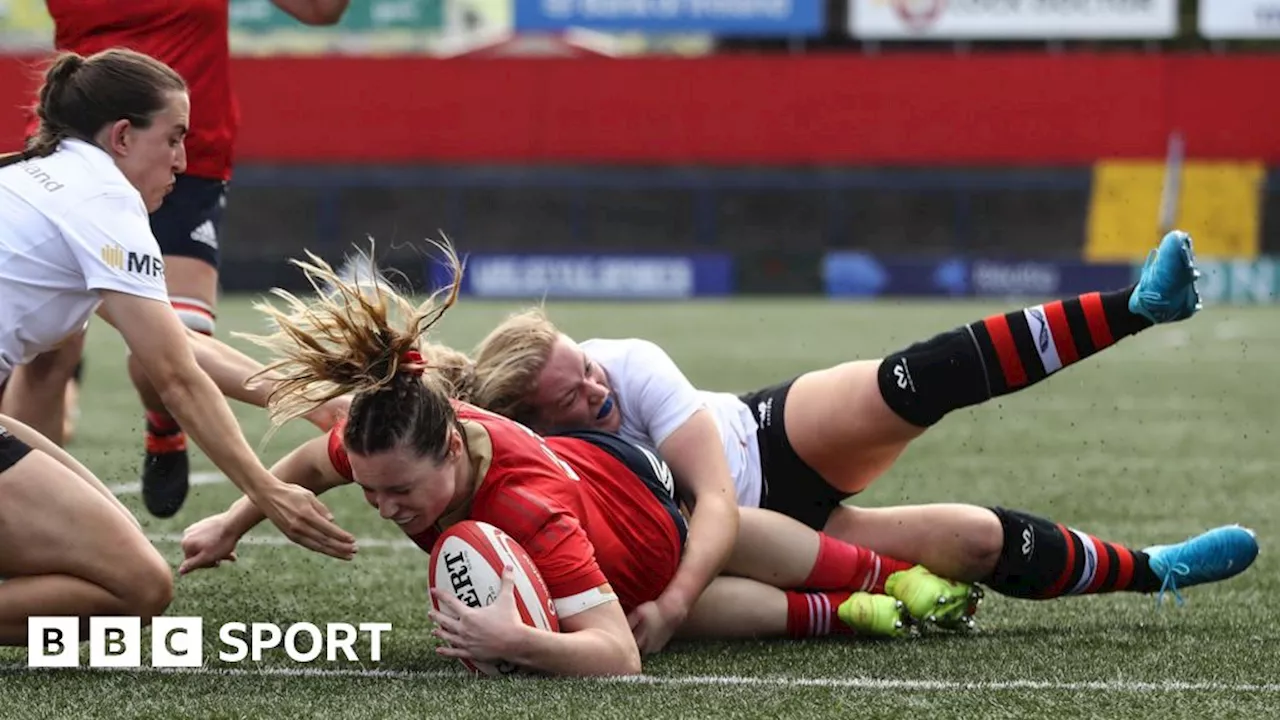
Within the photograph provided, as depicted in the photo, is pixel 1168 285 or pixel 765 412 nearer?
pixel 1168 285

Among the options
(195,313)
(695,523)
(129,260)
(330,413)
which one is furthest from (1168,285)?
(195,313)

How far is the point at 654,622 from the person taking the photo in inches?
159

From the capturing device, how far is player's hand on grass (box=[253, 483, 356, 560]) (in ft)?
12.3

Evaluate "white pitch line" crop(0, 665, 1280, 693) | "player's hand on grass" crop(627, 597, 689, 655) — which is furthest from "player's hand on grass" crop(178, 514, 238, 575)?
"player's hand on grass" crop(627, 597, 689, 655)

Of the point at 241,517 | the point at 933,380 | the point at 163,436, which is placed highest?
the point at 933,380

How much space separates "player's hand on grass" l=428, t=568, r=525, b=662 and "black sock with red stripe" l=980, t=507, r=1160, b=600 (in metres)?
1.37

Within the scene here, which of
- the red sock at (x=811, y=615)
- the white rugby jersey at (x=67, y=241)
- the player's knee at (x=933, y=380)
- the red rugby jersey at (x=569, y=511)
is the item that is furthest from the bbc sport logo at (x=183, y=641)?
the player's knee at (x=933, y=380)

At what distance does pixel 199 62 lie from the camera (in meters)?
5.78

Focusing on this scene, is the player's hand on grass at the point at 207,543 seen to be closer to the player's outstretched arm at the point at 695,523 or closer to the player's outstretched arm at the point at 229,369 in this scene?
the player's outstretched arm at the point at 229,369

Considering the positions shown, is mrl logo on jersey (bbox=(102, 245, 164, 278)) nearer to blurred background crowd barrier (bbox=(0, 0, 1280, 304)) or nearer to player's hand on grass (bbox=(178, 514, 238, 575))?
player's hand on grass (bbox=(178, 514, 238, 575))

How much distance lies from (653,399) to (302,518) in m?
1.00

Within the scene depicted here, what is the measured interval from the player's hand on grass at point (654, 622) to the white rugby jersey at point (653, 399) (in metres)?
0.45

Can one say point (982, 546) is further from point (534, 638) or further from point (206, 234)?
point (206, 234)

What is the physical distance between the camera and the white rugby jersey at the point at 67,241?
3.70 m
